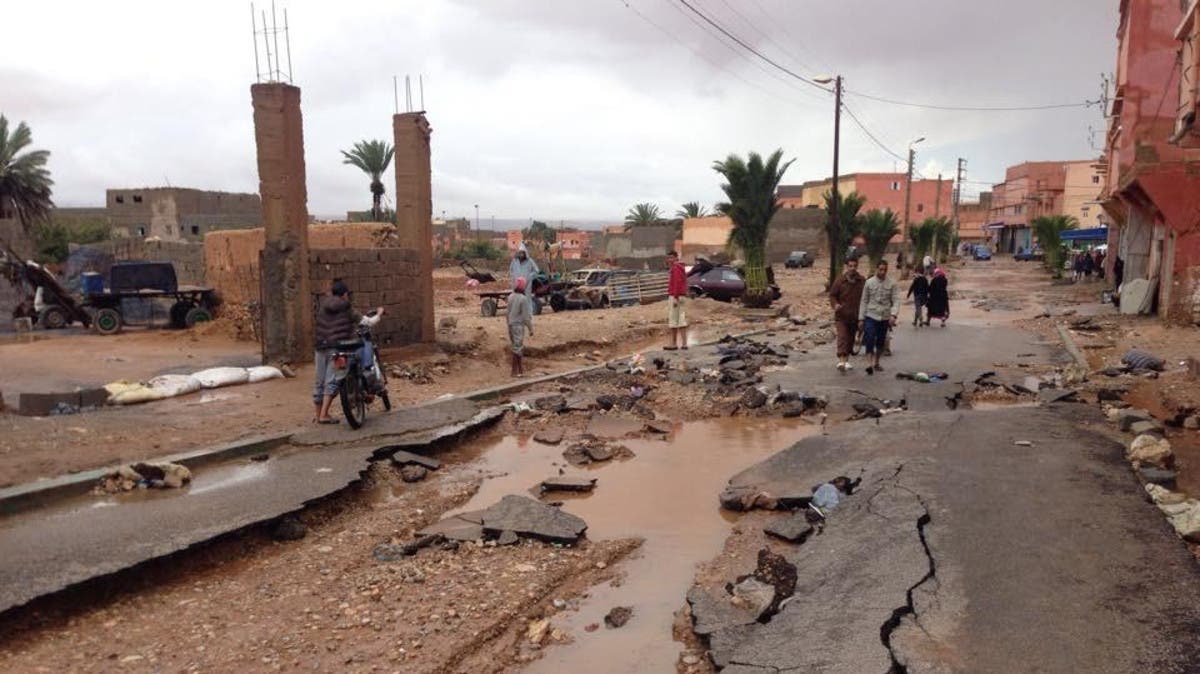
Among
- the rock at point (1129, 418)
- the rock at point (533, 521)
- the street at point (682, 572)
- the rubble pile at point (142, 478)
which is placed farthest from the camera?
the rock at point (1129, 418)

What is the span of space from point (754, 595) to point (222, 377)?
8.21 m

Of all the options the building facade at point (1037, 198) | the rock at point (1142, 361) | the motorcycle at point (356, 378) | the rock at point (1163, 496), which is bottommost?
the rock at point (1142, 361)

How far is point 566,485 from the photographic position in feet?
20.9

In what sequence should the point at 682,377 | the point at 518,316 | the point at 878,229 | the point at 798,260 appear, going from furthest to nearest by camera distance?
the point at 798,260
the point at 878,229
the point at 518,316
the point at 682,377

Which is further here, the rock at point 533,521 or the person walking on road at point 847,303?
the person walking on road at point 847,303

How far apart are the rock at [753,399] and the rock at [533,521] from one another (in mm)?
4156

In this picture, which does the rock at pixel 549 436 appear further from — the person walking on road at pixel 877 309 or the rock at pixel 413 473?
the person walking on road at pixel 877 309

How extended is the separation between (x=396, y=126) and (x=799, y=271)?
3650cm

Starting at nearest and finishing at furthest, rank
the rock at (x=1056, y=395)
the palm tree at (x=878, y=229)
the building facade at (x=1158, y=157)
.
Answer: the rock at (x=1056, y=395) < the building facade at (x=1158, y=157) < the palm tree at (x=878, y=229)

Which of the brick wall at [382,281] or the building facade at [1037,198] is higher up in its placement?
the building facade at [1037,198]

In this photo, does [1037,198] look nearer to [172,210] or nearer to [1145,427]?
[172,210]

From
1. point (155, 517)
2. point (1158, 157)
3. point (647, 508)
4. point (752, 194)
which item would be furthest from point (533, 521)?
point (752, 194)

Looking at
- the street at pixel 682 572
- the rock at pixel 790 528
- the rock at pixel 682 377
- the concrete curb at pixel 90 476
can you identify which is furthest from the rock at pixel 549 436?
the rock at pixel 790 528

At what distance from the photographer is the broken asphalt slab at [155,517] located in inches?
172
